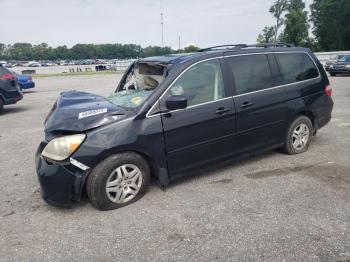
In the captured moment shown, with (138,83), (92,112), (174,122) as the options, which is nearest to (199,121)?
(174,122)

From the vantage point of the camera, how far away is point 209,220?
10.6ft

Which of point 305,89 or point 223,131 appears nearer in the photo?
point 223,131

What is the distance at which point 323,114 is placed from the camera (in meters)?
5.31

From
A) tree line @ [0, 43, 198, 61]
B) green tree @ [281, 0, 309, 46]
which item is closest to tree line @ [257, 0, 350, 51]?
green tree @ [281, 0, 309, 46]

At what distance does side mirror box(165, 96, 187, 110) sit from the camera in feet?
11.8

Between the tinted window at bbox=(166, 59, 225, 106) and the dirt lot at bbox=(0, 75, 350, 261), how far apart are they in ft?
3.66

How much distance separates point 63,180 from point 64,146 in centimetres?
36

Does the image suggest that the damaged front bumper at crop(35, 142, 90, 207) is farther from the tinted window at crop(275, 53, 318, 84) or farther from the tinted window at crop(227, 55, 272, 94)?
the tinted window at crop(275, 53, 318, 84)

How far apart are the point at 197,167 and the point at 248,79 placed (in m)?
1.45

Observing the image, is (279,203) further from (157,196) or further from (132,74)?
(132,74)

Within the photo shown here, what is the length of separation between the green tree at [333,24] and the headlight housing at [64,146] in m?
66.6

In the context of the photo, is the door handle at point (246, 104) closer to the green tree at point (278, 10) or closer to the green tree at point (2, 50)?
the green tree at point (278, 10)

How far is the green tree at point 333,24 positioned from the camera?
5844cm

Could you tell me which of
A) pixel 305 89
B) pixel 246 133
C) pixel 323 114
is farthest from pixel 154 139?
pixel 323 114
